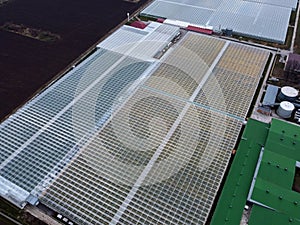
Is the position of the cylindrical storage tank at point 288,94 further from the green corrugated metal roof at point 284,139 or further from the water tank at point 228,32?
the water tank at point 228,32

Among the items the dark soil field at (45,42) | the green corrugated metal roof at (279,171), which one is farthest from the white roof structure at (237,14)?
the green corrugated metal roof at (279,171)

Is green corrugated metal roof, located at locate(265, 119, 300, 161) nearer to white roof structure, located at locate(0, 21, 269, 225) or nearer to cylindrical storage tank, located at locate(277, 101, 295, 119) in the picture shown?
cylindrical storage tank, located at locate(277, 101, 295, 119)

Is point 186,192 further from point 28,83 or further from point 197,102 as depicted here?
point 28,83

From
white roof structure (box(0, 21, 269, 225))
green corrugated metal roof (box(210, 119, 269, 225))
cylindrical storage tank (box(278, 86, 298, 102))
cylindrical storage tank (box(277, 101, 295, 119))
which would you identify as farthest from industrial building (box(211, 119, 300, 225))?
cylindrical storage tank (box(278, 86, 298, 102))

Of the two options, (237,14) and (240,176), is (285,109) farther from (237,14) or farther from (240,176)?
(237,14)

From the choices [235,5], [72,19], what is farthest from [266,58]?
[72,19]

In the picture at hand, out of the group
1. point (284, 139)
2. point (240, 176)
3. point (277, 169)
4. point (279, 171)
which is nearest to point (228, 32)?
point (284, 139)
